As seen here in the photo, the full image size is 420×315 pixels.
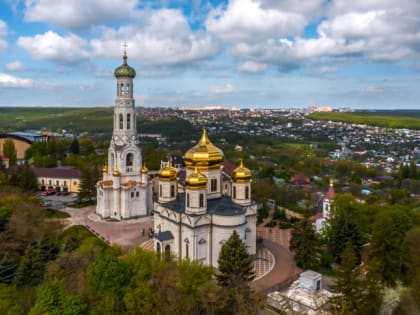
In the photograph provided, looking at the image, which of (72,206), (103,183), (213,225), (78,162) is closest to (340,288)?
(213,225)

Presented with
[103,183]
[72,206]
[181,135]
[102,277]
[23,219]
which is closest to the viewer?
[102,277]

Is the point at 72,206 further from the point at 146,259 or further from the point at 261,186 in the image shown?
the point at 146,259

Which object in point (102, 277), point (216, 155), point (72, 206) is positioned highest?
point (216, 155)

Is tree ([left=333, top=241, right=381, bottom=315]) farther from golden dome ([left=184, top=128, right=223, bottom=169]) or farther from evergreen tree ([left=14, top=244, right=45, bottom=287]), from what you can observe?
evergreen tree ([left=14, top=244, right=45, bottom=287])

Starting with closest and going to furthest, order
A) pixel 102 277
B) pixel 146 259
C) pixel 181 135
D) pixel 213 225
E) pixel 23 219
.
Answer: pixel 102 277, pixel 146 259, pixel 213 225, pixel 23 219, pixel 181 135

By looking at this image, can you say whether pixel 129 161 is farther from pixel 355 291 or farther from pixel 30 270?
pixel 355 291

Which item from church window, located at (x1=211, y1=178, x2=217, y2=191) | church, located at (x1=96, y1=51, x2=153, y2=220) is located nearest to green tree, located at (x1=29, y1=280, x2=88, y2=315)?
church window, located at (x1=211, y1=178, x2=217, y2=191)

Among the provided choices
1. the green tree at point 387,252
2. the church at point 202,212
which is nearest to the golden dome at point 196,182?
the church at point 202,212

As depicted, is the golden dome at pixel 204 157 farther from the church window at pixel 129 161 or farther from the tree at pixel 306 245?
the church window at pixel 129 161
